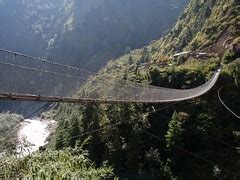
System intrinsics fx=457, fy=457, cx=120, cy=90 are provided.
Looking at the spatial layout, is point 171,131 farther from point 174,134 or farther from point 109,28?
point 109,28

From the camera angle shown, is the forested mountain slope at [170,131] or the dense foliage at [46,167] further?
the forested mountain slope at [170,131]

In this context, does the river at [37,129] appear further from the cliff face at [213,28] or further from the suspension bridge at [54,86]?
the suspension bridge at [54,86]

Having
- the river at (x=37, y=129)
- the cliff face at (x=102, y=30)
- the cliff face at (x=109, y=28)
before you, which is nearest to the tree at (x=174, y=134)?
the river at (x=37, y=129)

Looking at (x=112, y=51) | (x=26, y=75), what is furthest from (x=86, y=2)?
(x=26, y=75)

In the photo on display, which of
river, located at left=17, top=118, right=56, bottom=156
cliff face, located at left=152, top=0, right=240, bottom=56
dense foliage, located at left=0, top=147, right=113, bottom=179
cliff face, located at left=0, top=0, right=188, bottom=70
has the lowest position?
dense foliage, located at left=0, top=147, right=113, bottom=179

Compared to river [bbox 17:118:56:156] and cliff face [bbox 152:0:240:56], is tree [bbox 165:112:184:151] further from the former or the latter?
river [bbox 17:118:56:156]

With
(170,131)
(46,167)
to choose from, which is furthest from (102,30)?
(46,167)

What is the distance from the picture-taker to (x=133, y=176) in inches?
831

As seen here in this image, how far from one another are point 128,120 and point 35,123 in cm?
4259

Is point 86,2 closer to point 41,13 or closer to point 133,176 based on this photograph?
point 41,13

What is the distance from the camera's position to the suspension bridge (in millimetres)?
9828

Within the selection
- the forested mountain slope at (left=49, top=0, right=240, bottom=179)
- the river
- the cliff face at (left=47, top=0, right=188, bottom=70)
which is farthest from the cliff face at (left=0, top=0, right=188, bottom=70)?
the forested mountain slope at (left=49, top=0, right=240, bottom=179)

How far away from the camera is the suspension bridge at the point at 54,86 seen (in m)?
9.83

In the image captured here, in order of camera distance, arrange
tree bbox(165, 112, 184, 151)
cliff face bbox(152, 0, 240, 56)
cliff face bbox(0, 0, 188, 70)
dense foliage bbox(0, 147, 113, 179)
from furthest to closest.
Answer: cliff face bbox(0, 0, 188, 70) < cliff face bbox(152, 0, 240, 56) < tree bbox(165, 112, 184, 151) < dense foliage bbox(0, 147, 113, 179)
